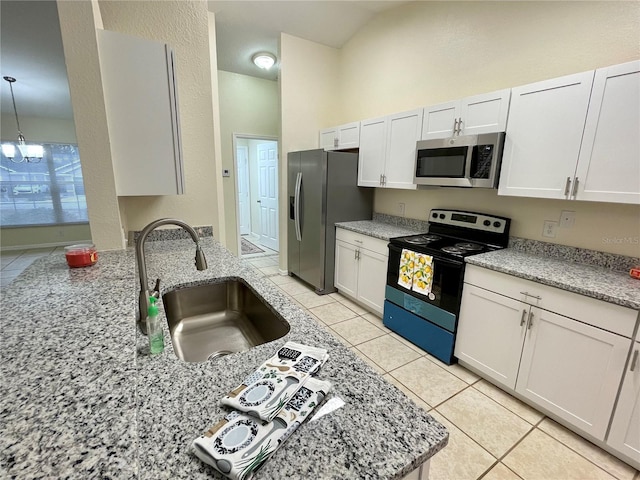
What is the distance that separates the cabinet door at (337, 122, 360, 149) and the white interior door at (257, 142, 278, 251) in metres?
2.03

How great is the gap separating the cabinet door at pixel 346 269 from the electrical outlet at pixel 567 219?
70.7 inches

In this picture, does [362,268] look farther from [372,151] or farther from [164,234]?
[164,234]

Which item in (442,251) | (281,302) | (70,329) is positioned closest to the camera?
(70,329)

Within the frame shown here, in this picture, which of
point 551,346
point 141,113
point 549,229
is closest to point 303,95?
point 141,113

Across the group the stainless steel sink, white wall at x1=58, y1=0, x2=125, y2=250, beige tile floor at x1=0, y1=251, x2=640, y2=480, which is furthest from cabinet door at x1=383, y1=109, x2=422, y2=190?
white wall at x1=58, y1=0, x2=125, y2=250

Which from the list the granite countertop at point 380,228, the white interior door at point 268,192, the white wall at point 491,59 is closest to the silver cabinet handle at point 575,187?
the white wall at point 491,59

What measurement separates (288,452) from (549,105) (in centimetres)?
235

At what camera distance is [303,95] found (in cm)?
384

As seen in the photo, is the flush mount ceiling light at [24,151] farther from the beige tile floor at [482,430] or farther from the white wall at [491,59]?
the beige tile floor at [482,430]

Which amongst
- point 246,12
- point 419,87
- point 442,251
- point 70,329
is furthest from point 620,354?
point 246,12

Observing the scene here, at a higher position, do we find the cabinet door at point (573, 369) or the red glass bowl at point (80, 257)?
the red glass bowl at point (80, 257)

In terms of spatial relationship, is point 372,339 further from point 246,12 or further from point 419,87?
point 246,12

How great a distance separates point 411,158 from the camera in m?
2.74

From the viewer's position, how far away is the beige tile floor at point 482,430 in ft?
4.78
